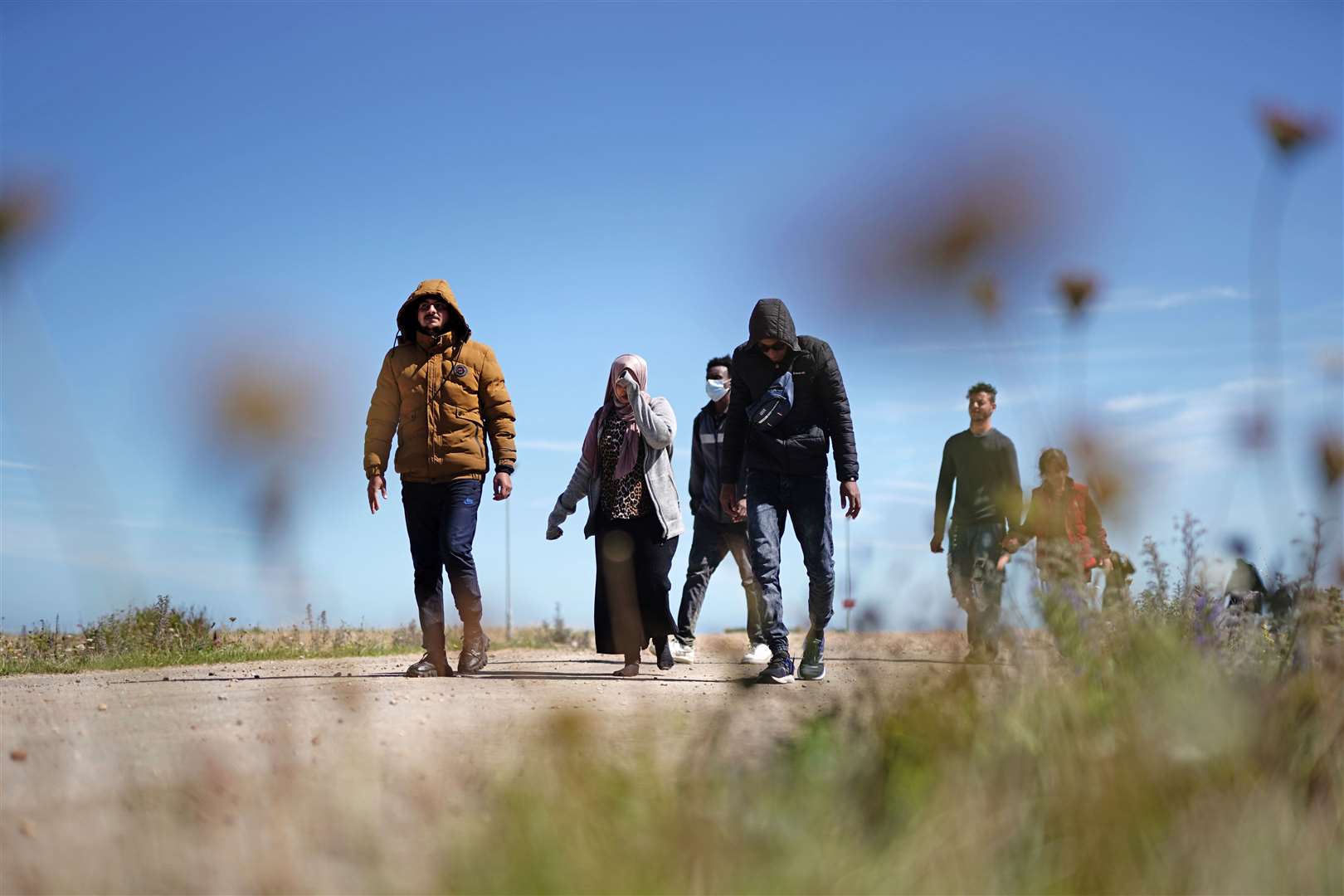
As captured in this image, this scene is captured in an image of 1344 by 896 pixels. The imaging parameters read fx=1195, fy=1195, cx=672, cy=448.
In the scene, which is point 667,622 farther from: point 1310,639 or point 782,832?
point 782,832

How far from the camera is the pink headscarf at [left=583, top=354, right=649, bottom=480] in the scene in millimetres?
8078

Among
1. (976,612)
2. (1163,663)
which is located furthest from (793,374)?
(1163,663)

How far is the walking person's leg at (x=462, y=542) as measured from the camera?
7.58 m

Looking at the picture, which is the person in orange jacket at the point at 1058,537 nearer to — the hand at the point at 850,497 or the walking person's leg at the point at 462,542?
the hand at the point at 850,497

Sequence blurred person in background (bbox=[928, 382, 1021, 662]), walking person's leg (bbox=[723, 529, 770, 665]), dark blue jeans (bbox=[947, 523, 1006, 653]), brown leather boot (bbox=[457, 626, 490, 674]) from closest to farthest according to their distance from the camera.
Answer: dark blue jeans (bbox=[947, 523, 1006, 653]) < brown leather boot (bbox=[457, 626, 490, 674]) < blurred person in background (bbox=[928, 382, 1021, 662]) < walking person's leg (bbox=[723, 529, 770, 665])

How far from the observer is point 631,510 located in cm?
806

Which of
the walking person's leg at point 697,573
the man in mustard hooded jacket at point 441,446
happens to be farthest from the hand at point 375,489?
the walking person's leg at point 697,573

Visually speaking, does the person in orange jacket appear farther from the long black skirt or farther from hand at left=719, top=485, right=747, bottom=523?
the long black skirt

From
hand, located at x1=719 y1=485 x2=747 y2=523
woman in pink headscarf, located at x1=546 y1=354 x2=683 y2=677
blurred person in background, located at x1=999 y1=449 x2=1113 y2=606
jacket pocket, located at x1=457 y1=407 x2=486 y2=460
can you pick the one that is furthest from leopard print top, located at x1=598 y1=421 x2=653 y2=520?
blurred person in background, located at x1=999 y1=449 x2=1113 y2=606

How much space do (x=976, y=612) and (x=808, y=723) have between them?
4.49ft

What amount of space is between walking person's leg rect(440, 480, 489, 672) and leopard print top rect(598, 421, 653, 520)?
0.90 meters

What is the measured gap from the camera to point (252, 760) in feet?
12.3

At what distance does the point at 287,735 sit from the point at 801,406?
468cm

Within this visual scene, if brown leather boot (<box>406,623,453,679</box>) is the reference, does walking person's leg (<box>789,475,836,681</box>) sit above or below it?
above
